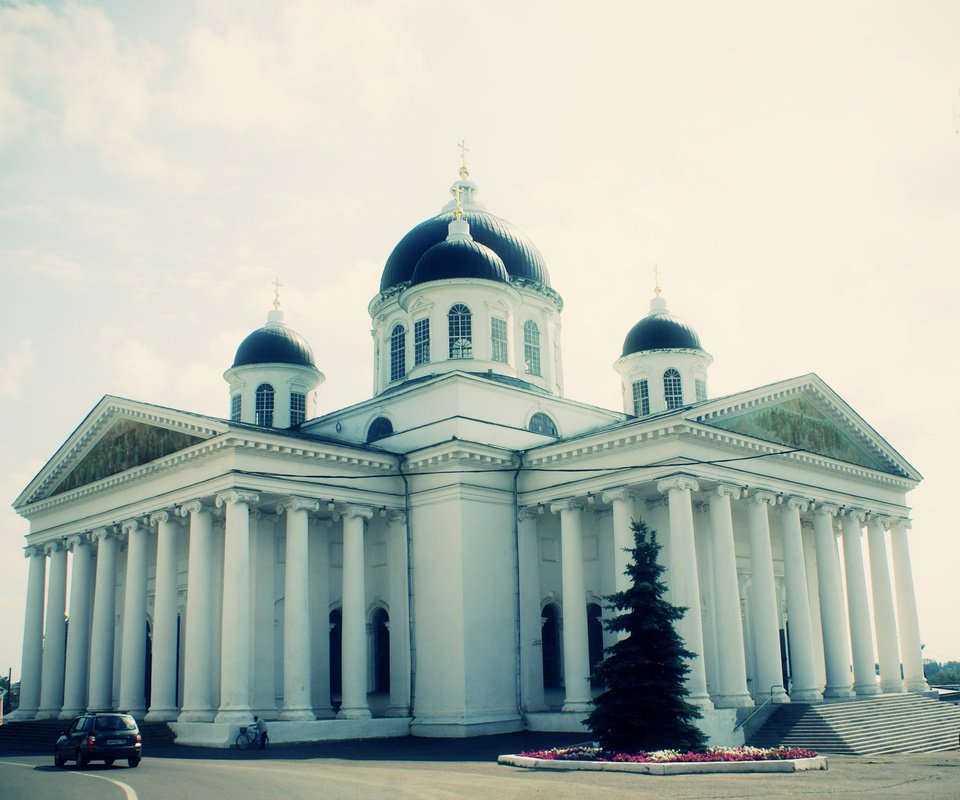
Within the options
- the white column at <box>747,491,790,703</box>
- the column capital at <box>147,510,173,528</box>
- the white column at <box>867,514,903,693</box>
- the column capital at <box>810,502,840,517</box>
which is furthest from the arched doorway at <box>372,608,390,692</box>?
the white column at <box>867,514,903,693</box>

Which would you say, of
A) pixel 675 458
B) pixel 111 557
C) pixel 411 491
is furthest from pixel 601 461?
pixel 111 557

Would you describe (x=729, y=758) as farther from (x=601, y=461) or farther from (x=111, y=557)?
(x=111, y=557)

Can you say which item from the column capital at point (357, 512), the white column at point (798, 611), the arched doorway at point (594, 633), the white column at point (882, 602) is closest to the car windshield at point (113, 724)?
the column capital at point (357, 512)

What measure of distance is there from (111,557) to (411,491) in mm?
10486

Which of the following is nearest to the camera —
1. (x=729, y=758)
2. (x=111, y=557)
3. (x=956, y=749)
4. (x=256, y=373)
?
(x=729, y=758)

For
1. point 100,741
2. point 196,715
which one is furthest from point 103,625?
point 100,741

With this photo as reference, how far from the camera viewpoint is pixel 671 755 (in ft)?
64.5

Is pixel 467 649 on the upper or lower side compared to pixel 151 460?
lower

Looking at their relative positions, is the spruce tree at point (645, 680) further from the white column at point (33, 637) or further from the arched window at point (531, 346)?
the white column at point (33, 637)

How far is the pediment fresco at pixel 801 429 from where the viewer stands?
1155 inches

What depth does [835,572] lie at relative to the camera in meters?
31.7

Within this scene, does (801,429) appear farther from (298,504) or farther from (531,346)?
(298,504)

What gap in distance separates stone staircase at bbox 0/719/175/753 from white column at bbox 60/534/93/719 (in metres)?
1.86

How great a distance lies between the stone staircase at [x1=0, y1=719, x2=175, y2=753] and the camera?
27703 mm
